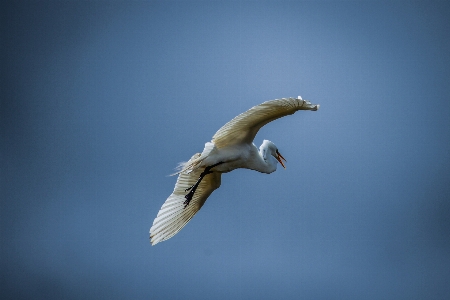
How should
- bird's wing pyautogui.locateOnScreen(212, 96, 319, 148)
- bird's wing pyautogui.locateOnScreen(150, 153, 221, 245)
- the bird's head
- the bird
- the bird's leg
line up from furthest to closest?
the bird's head
bird's wing pyautogui.locateOnScreen(150, 153, 221, 245)
the bird's leg
the bird
bird's wing pyautogui.locateOnScreen(212, 96, 319, 148)

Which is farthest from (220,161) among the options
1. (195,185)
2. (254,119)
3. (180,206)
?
(180,206)

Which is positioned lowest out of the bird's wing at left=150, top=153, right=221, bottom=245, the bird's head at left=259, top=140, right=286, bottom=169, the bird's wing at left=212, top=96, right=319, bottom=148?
the bird's wing at left=150, top=153, right=221, bottom=245

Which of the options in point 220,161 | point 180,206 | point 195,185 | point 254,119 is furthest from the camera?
point 180,206

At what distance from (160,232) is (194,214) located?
62 cm

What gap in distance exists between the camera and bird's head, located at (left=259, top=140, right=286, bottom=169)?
825 cm

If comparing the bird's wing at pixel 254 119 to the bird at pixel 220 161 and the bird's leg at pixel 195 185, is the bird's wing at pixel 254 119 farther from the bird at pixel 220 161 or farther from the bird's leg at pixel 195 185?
the bird's leg at pixel 195 185

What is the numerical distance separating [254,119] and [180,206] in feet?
6.07

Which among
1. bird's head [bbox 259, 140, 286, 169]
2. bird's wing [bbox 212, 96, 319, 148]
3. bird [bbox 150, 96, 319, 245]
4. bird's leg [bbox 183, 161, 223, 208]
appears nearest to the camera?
bird's wing [bbox 212, 96, 319, 148]

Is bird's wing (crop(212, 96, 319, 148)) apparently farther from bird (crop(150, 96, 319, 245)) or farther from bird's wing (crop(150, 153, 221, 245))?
bird's wing (crop(150, 153, 221, 245))

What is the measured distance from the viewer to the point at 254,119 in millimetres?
7016

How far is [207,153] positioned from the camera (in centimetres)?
739

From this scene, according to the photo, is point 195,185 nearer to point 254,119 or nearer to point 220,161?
point 220,161

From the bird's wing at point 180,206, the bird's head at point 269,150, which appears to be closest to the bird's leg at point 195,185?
the bird's wing at point 180,206

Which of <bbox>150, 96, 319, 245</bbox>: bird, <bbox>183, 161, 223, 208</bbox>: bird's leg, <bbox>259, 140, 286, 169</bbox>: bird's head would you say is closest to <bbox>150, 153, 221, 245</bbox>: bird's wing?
<bbox>150, 96, 319, 245</bbox>: bird
